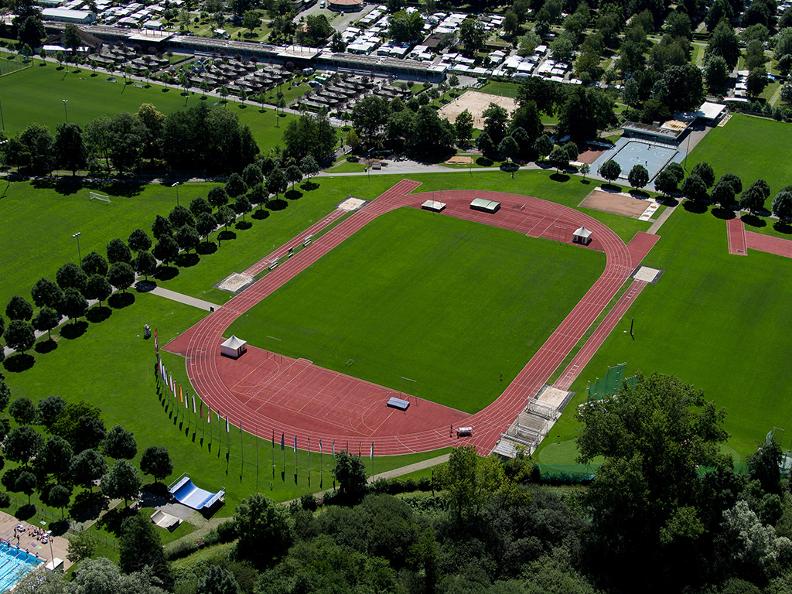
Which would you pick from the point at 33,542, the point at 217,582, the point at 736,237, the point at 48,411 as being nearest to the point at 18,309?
the point at 48,411

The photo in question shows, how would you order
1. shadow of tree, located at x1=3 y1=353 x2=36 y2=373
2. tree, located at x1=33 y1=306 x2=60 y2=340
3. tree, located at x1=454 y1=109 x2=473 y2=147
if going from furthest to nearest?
tree, located at x1=454 y1=109 x2=473 y2=147 → tree, located at x1=33 y1=306 x2=60 y2=340 → shadow of tree, located at x1=3 y1=353 x2=36 y2=373

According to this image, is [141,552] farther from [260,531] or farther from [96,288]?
[96,288]

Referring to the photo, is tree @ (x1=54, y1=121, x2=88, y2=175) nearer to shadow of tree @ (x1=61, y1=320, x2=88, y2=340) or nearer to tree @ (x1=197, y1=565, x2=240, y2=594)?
shadow of tree @ (x1=61, y1=320, x2=88, y2=340)

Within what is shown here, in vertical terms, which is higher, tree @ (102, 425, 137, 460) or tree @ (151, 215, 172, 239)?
tree @ (151, 215, 172, 239)

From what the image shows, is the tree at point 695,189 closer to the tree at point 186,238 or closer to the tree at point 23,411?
the tree at point 186,238

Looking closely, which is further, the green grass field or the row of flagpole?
the green grass field

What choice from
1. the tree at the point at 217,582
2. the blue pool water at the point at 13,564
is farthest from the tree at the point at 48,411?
the tree at the point at 217,582

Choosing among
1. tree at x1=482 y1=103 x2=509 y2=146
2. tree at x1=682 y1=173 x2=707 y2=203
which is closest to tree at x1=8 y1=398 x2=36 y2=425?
tree at x1=482 y1=103 x2=509 y2=146

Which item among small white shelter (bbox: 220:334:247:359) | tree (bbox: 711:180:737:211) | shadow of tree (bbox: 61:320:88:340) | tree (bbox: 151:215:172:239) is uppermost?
tree (bbox: 711:180:737:211)

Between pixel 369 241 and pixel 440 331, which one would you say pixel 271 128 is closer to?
pixel 369 241
